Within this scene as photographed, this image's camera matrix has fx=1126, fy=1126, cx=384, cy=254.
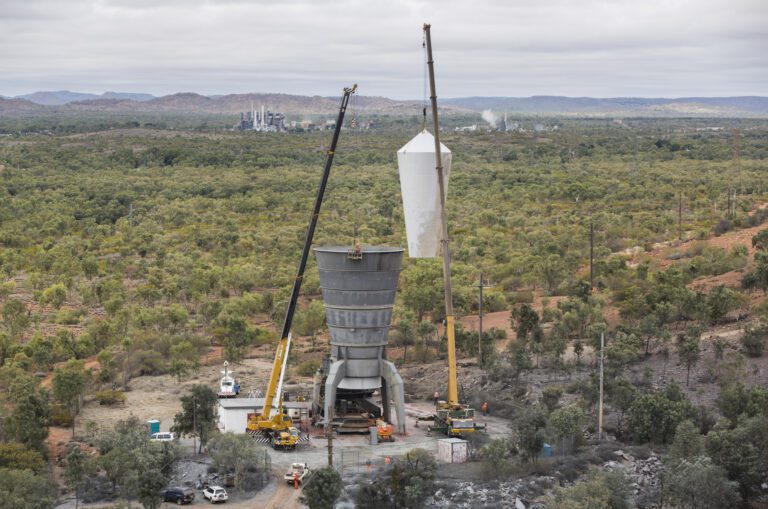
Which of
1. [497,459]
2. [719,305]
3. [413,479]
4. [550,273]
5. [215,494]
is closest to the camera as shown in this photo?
[413,479]

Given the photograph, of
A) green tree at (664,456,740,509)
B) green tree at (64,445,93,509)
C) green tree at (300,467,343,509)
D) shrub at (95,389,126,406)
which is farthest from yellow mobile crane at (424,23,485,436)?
shrub at (95,389,126,406)

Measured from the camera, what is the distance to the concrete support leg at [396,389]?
38.7 m

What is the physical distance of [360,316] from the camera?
39250 mm

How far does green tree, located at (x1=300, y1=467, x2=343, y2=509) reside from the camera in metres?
30.0

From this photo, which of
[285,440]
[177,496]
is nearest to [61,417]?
[285,440]

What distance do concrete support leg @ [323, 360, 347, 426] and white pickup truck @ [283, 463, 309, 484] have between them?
4.76 meters

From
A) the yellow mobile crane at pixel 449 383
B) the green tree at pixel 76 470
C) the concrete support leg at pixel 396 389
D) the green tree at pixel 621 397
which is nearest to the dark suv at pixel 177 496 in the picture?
the green tree at pixel 76 470

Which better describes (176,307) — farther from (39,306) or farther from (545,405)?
(545,405)

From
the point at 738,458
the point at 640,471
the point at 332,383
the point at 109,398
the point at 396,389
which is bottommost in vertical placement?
the point at 109,398

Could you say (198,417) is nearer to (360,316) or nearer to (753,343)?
(360,316)

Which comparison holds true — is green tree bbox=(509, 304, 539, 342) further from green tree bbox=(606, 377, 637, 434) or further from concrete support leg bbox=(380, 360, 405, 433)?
concrete support leg bbox=(380, 360, 405, 433)

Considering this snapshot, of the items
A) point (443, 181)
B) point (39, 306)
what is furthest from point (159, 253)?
point (443, 181)

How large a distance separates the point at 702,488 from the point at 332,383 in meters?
13.9

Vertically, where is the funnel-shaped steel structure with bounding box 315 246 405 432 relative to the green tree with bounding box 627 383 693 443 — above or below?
above
